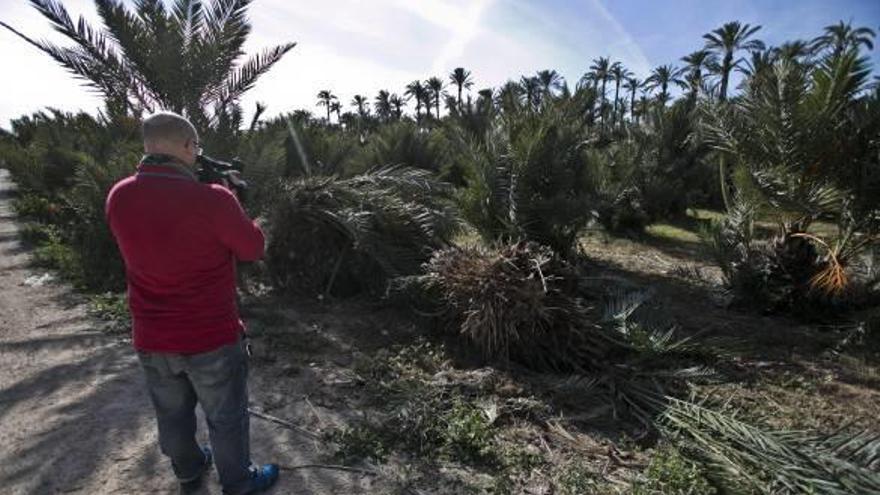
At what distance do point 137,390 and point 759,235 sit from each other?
23.8 ft

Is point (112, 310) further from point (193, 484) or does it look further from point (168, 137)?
point (168, 137)

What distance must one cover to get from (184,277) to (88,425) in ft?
6.03

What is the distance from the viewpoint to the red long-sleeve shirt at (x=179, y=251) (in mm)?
2387

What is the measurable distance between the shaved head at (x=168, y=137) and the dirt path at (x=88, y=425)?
64.2 inches

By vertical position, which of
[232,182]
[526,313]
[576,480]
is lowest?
[576,480]

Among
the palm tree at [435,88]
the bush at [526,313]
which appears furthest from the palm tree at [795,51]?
the palm tree at [435,88]

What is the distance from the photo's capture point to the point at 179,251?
7.97 ft

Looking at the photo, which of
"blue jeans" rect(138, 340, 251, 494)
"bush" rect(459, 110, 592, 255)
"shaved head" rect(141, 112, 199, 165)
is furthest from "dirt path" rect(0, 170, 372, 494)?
"bush" rect(459, 110, 592, 255)

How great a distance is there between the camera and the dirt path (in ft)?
10.1

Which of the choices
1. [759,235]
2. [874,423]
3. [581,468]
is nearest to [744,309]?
[759,235]

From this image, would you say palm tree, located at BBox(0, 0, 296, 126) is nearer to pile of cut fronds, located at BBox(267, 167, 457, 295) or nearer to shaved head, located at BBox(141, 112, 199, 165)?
pile of cut fronds, located at BBox(267, 167, 457, 295)

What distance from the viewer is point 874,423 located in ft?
13.7

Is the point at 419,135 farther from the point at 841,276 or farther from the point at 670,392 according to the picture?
the point at 670,392

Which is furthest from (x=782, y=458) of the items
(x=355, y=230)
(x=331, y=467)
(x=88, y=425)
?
(x=355, y=230)
